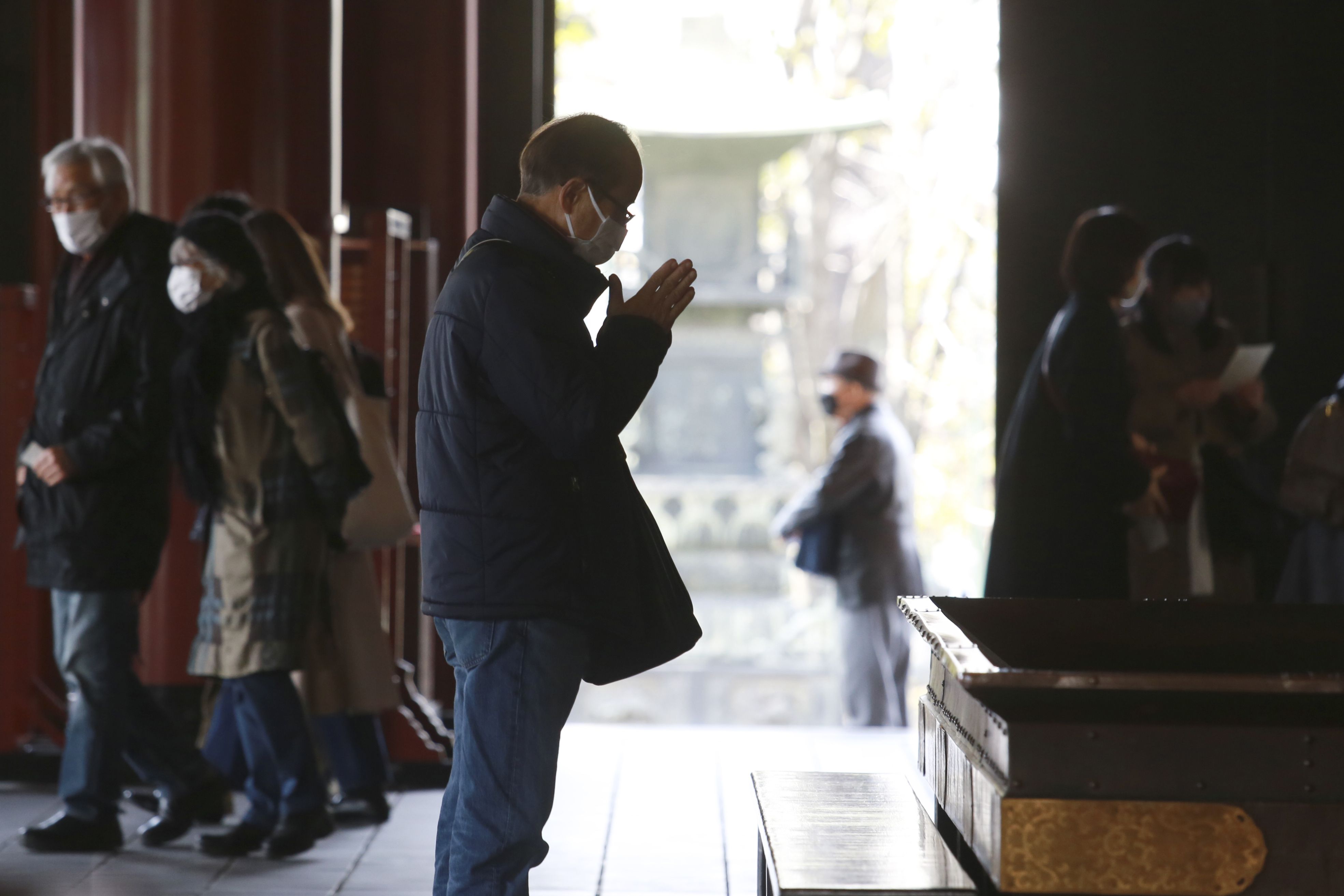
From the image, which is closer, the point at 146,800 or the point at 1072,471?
the point at 146,800

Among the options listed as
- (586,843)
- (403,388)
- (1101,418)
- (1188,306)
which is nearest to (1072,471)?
(1101,418)

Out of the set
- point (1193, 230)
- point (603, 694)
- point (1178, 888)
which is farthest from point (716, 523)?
point (1178, 888)

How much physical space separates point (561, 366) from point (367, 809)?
221 cm

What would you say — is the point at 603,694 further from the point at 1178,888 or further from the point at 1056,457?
the point at 1178,888

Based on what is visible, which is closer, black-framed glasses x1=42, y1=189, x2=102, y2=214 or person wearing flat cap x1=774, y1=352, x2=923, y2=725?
black-framed glasses x1=42, y1=189, x2=102, y2=214

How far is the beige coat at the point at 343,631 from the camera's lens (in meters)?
3.76

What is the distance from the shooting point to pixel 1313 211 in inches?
191

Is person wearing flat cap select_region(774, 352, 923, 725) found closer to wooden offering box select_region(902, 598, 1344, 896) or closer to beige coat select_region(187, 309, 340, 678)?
beige coat select_region(187, 309, 340, 678)

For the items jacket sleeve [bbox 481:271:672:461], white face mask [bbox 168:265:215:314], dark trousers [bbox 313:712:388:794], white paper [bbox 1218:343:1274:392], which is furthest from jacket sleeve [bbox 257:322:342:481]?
white paper [bbox 1218:343:1274:392]

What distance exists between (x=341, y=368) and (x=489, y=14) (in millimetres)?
1662

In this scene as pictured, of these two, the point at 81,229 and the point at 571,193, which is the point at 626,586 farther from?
the point at 81,229

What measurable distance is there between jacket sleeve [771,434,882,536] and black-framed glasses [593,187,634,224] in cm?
402

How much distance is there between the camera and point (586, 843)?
3834mm

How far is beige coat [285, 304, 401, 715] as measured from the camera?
3764mm
